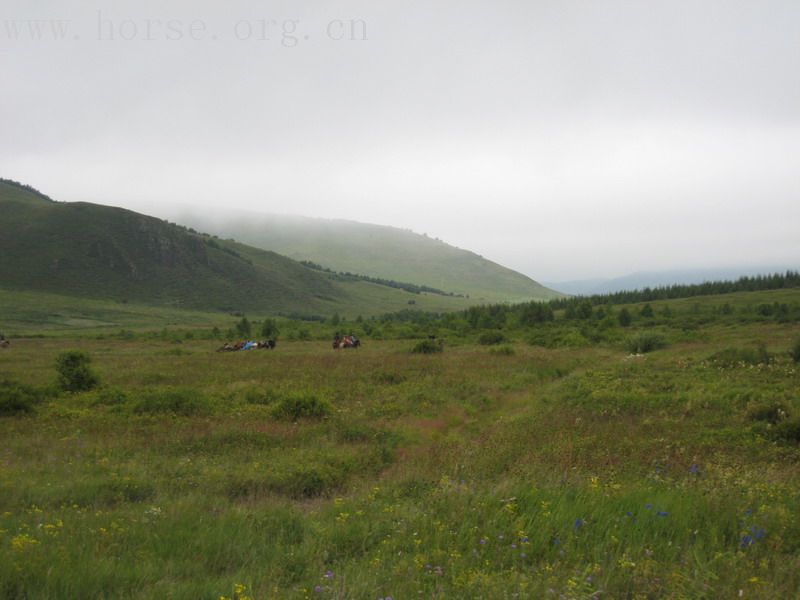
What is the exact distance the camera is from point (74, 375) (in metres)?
16.4

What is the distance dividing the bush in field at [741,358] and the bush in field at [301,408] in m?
13.6

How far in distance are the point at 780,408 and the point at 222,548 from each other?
10.7 metres

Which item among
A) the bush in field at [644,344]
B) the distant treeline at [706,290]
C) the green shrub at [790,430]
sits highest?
the distant treeline at [706,290]

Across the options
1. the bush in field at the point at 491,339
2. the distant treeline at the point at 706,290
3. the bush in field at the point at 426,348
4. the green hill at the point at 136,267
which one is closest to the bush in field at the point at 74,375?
the bush in field at the point at 426,348

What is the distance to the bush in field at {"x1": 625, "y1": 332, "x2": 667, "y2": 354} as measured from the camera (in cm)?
2634

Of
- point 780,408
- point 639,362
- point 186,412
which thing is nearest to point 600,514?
point 780,408

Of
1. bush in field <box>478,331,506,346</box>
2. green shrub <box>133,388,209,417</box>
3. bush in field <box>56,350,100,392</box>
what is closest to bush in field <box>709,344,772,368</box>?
green shrub <box>133,388,209,417</box>

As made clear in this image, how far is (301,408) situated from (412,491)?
23.1 feet

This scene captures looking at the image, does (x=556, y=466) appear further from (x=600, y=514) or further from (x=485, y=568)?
(x=485, y=568)

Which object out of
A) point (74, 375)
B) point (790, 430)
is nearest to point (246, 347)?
point (74, 375)

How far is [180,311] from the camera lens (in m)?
→ 117

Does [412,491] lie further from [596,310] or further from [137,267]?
[137,267]

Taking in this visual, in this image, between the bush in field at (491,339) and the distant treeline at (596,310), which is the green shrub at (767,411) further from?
the distant treeline at (596,310)

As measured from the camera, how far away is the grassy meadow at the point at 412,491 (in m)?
3.70
